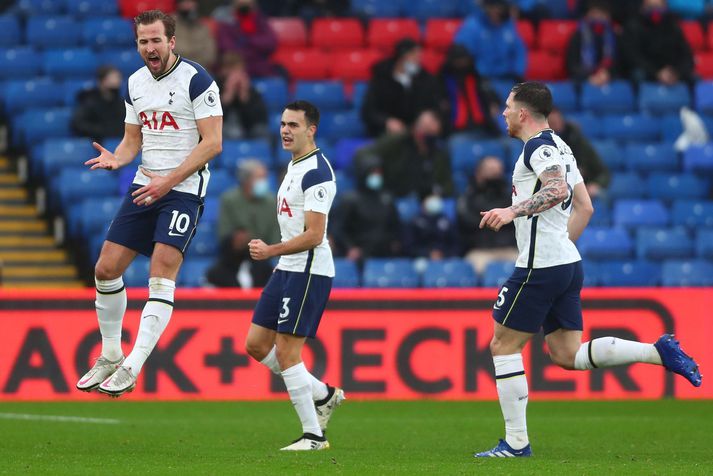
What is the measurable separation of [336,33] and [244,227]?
17.3 feet

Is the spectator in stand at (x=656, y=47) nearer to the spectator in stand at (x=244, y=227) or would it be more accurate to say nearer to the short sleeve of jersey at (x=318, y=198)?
the spectator in stand at (x=244, y=227)

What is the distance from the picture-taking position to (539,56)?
20781 mm

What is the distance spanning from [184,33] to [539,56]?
5.32 metres

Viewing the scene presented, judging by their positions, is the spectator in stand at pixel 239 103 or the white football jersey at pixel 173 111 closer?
the white football jersey at pixel 173 111

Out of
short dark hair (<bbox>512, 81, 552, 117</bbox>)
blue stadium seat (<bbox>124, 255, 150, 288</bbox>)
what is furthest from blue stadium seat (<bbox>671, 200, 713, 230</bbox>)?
short dark hair (<bbox>512, 81, 552, 117</bbox>)

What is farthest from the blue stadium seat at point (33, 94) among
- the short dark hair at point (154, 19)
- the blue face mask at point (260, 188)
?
the short dark hair at point (154, 19)

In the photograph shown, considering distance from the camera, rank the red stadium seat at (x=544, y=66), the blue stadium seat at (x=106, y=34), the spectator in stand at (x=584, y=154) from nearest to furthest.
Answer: the spectator in stand at (x=584, y=154) < the blue stadium seat at (x=106, y=34) < the red stadium seat at (x=544, y=66)

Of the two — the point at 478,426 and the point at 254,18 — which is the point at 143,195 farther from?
the point at 254,18

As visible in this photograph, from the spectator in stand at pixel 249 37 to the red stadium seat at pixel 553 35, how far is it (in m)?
4.08

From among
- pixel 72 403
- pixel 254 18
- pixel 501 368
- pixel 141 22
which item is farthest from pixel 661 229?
pixel 141 22

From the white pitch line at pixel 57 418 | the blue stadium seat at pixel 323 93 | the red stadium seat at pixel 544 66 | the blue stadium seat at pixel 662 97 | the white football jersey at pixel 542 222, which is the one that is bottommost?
the white pitch line at pixel 57 418

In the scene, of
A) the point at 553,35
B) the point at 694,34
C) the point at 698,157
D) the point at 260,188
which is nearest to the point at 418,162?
the point at 260,188

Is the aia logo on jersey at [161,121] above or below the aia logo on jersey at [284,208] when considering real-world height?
above

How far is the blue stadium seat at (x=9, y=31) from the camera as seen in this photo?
19.1 metres
